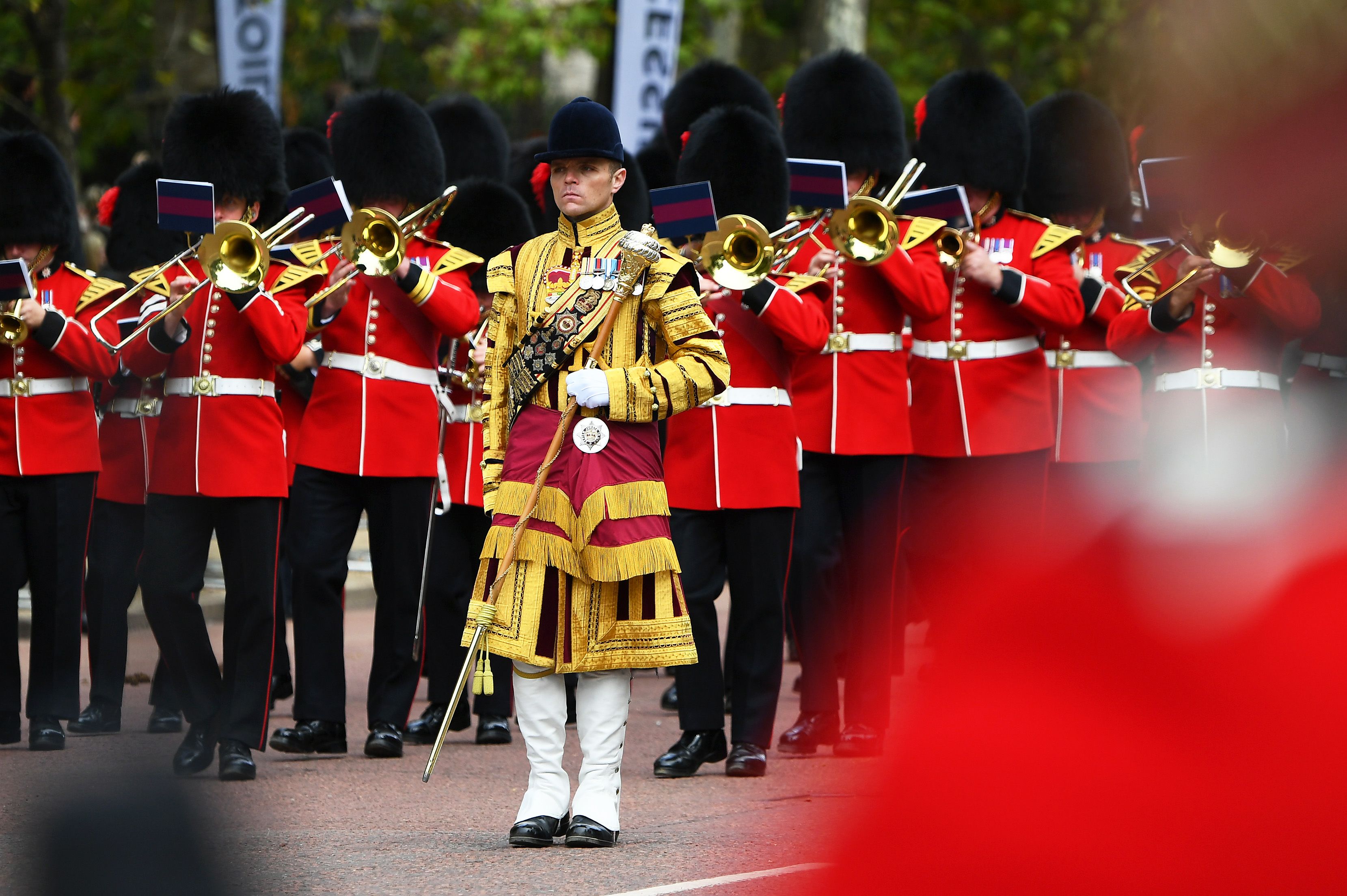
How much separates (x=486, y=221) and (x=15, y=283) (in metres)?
1.88

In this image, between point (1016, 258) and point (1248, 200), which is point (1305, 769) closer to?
point (1248, 200)

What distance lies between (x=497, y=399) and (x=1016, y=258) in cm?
252

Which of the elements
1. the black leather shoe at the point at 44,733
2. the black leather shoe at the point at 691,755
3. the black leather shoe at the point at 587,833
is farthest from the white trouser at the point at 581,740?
the black leather shoe at the point at 44,733

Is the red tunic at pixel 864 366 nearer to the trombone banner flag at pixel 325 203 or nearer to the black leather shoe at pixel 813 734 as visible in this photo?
the black leather shoe at pixel 813 734

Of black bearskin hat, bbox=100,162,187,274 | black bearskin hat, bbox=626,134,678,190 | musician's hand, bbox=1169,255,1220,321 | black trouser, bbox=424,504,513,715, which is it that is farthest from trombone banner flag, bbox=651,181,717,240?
black bearskin hat, bbox=100,162,187,274

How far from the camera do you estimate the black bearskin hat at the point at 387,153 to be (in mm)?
6988

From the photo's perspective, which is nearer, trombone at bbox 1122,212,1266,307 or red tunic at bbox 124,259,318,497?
trombone at bbox 1122,212,1266,307

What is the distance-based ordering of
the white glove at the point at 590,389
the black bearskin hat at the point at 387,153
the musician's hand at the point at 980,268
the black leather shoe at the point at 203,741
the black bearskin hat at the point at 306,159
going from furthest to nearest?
the black bearskin hat at the point at 306,159
the black bearskin hat at the point at 387,153
the musician's hand at the point at 980,268
the white glove at the point at 590,389
the black leather shoe at the point at 203,741

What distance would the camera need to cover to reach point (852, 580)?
6.36m

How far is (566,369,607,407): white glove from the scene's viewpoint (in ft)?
14.9

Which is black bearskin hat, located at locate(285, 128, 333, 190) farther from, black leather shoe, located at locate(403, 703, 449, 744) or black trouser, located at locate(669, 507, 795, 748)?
black trouser, located at locate(669, 507, 795, 748)

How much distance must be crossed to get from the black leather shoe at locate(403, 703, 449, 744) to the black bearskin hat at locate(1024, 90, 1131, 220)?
333 cm

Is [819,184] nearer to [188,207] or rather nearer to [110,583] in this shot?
[188,207]

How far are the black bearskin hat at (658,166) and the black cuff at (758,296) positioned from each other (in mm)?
2349
